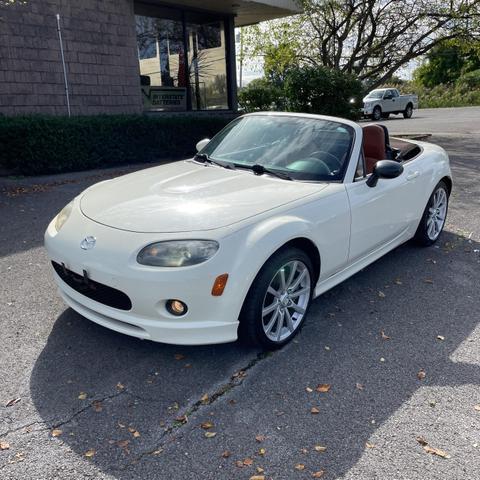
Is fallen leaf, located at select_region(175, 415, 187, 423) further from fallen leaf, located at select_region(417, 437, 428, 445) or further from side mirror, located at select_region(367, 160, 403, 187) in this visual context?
side mirror, located at select_region(367, 160, 403, 187)

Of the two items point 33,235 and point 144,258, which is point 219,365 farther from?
point 33,235

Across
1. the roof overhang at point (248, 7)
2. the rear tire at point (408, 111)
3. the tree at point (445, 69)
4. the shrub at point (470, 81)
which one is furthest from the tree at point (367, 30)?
the tree at point (445, 69)

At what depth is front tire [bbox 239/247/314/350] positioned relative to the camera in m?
2.89

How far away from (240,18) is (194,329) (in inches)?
521

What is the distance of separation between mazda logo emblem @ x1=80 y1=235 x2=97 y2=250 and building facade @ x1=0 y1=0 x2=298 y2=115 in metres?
6.43

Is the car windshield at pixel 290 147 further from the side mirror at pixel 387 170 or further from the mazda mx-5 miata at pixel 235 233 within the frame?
the side mirror at pixel 387 170

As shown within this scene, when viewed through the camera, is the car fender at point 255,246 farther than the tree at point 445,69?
No

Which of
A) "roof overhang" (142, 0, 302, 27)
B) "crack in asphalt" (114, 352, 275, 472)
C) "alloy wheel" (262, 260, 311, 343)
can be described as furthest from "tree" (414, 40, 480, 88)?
"crack in asphalt" (114, 352, 275, 472)

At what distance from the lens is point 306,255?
322 cm

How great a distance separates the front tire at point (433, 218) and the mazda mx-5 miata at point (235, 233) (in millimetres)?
599

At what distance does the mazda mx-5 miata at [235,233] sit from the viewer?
270 cm

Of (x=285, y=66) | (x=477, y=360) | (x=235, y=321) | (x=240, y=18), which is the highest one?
(x=240, y=18)

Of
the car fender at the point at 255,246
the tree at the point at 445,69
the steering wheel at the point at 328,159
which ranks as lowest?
the car fender at the point at 255,246

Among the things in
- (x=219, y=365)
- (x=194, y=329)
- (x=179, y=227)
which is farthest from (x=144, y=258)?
(x=219, y=365)
